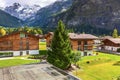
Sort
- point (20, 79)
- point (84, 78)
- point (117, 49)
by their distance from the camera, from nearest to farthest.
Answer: point (20, 79)
point (84, 78)
point (117, 49)

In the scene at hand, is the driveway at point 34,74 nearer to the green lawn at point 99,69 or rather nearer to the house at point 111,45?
the green lawn at point 99,69

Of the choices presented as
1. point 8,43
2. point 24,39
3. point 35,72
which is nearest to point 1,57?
point 8,43

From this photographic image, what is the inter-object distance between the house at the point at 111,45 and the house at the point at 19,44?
113 ft

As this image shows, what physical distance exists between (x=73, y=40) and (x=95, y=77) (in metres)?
29.2

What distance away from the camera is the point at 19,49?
76.8 m

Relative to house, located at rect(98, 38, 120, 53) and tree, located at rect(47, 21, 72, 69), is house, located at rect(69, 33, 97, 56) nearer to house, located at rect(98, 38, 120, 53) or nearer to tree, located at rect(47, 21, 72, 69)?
house, located at rect(98, 38, 120, 53)

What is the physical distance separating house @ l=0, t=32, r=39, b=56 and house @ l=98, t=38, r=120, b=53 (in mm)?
34464

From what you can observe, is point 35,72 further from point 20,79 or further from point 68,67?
point 68,67

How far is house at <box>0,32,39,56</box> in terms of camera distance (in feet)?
246

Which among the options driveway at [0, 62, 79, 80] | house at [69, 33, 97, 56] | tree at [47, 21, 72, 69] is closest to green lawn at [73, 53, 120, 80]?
tree at [47, 21, 72, 69]

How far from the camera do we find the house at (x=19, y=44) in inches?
2953

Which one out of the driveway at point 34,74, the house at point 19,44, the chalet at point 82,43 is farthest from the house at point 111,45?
the driveway at point 34,74

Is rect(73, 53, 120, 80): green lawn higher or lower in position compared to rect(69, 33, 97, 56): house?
lower

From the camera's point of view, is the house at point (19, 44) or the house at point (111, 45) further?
the house at point (111, 45)
